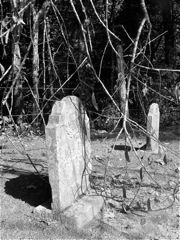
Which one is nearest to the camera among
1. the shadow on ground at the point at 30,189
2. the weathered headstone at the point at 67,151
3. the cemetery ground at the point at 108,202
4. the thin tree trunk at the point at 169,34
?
the cemetery ground at the point at 108,202

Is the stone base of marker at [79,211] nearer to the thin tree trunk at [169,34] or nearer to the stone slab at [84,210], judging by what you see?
the stone slab at [84,210]

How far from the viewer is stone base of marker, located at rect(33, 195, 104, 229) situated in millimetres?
3791

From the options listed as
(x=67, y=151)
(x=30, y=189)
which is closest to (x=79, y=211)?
(x=67, y=151)

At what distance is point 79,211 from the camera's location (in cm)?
391

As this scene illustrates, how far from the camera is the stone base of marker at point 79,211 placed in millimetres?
3791

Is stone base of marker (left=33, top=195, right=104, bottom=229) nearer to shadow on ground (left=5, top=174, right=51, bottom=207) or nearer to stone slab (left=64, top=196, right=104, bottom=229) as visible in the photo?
stone slab (left=64, top=196, right=104, bottom=229)

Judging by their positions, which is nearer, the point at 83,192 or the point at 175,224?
the point at 175,224

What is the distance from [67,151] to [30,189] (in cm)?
115

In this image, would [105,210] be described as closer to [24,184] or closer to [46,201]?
[46,201]

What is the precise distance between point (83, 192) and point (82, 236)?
35.6 inches

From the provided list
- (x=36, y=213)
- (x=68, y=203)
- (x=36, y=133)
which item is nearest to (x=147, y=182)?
(x=68, y=203)

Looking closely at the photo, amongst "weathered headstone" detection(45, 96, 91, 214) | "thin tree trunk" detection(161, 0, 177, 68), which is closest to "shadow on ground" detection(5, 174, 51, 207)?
"weathered headstone" detection(45, 96, 91, 214)

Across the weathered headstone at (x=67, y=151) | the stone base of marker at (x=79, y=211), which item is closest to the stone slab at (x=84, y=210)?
the stone base of marker at (x=79, y=211)

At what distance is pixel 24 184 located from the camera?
500 cm
